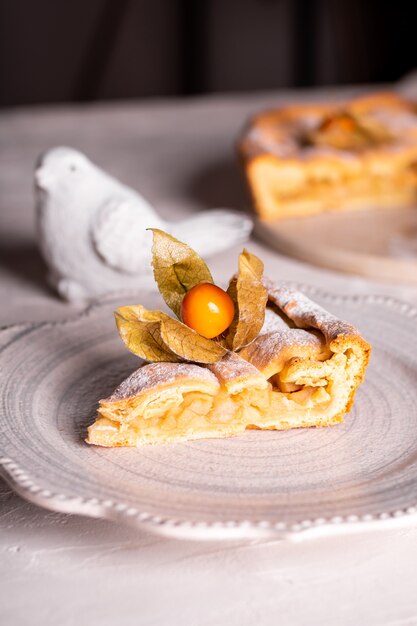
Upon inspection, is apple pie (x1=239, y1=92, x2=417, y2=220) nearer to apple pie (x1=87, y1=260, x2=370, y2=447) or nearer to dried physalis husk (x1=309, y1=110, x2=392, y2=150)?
dried physalis husk (x1=309, y1=110, x2=392, y2=150)

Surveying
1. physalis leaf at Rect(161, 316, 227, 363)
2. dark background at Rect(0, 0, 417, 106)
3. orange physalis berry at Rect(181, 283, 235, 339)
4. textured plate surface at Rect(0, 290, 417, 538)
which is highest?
orange physalis berry at Rect(181, 283, 235, 339)

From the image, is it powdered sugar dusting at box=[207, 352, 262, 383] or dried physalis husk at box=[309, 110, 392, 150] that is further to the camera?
dried physalis husk at box=[309, 110, 392, 150]

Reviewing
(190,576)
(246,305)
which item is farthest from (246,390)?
(190,576)

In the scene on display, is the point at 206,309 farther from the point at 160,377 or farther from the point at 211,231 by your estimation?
the point at 211,231

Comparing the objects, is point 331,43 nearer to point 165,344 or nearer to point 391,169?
point 391,169

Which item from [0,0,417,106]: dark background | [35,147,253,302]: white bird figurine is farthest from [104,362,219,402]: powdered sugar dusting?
[0,0,417,106]: dark background

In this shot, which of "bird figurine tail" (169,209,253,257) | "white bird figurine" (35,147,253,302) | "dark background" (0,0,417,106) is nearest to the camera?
"white bird figurine" (35,147,253,302)

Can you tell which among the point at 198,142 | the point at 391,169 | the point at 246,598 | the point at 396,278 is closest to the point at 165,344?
the point at 246,598

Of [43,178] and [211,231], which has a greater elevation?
[43,178]
